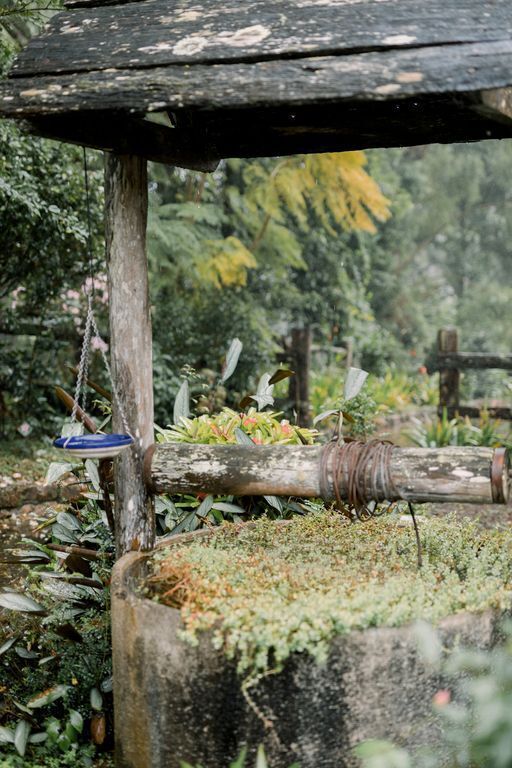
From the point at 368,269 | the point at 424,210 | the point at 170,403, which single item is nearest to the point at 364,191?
the point at 170,403

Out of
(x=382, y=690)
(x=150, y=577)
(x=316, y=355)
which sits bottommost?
(x=316, y=355)

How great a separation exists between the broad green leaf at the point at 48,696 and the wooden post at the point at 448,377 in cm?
769

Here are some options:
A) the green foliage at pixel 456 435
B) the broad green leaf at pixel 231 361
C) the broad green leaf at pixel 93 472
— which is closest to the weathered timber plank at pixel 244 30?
the broad green leaf at pixel 231 361

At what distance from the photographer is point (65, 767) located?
3.22 metres

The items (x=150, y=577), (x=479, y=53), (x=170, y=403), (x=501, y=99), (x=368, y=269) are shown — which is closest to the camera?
(x=479, y=53)

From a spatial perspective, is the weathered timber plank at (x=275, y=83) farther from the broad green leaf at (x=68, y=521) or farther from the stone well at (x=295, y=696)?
the broad green leaf at (x=68, y=521)

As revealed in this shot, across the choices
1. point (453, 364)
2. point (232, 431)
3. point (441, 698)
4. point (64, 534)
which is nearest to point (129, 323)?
point (232, 431)

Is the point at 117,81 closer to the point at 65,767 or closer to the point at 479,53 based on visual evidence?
the point at 479,53

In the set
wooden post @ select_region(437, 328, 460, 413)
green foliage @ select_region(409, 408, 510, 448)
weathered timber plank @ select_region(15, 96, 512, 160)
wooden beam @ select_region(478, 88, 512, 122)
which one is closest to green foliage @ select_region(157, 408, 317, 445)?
weathered timber plank @ select_region(15, 96, 512, 160)

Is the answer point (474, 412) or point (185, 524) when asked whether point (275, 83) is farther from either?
point (474, 412)

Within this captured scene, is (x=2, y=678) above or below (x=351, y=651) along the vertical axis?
below

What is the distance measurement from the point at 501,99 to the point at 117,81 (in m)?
1.34

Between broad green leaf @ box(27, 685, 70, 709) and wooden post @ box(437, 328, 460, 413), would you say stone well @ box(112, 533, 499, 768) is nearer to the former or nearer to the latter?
broad green leaf @ box(27, 685, 70, 709)

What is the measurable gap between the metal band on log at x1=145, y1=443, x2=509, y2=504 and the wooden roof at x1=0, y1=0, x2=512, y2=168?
1.22 metres
